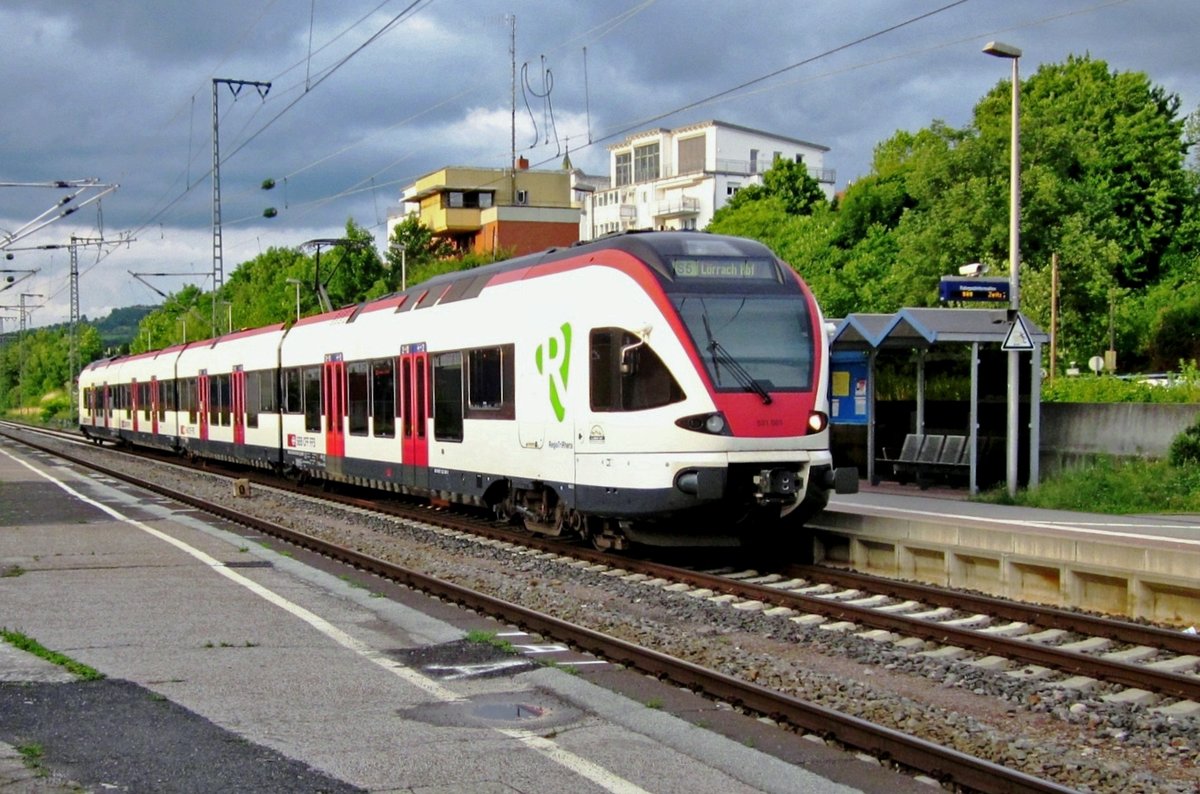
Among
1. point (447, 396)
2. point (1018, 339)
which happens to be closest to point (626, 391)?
point (447, 396)

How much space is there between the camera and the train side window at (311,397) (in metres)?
25.4

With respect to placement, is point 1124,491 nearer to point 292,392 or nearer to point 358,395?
point 358,395

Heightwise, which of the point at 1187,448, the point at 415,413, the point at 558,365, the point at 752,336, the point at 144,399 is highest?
the point at 752,336

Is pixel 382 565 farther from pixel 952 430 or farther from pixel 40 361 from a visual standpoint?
pixel 40 361

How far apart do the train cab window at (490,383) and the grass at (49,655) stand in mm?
7027

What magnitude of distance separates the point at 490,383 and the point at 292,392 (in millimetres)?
11339

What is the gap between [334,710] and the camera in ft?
26.3

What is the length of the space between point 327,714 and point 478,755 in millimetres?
1352

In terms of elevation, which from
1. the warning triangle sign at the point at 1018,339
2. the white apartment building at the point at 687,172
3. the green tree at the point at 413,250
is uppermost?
the white apartment building at the point at 687,172

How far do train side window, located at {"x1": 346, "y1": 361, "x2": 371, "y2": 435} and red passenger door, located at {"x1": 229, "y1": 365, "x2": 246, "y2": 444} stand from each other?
8890mm

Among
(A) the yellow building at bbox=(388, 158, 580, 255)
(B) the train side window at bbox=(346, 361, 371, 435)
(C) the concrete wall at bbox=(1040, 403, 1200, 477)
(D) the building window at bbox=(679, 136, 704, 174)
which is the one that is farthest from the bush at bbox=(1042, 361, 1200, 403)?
(D) the building window at bbox=(679, 136, 704, 174)

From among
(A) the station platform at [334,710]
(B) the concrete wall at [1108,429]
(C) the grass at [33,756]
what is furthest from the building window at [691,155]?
(C) the grass at [33,756]

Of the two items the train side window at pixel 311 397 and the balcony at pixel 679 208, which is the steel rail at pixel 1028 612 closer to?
the train side window at pixel 311 397

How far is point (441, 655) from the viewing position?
32.2ft
